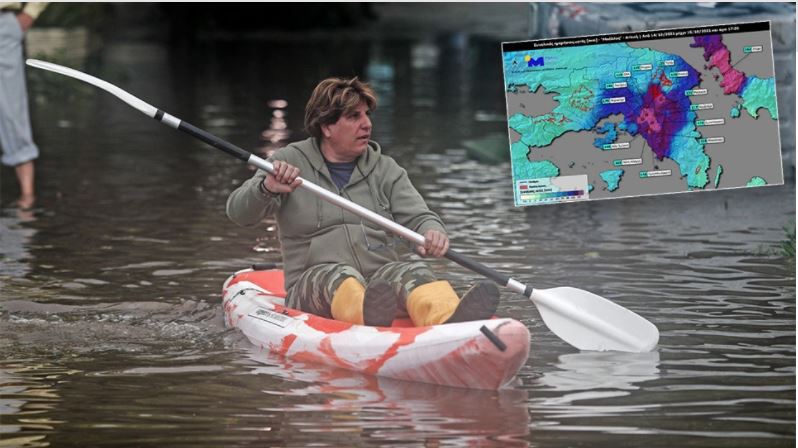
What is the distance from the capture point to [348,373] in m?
7.38

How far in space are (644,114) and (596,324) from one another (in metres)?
1.04

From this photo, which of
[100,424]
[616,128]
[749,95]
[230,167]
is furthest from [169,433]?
[230,167]

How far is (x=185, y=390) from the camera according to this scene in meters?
7.07

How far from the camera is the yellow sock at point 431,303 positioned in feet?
23.8

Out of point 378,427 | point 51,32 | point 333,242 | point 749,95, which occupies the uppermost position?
point 51,32

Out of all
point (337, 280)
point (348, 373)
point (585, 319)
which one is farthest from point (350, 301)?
point (585, 319)

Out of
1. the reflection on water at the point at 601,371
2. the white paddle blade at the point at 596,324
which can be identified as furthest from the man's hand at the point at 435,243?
the reflection on water at the point at 601,371

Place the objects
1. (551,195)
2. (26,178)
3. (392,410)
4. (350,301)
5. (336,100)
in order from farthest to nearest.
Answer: (26,178), (551,195), (336,100), (350,301), (392,410)

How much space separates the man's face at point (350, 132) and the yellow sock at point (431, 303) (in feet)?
2.43

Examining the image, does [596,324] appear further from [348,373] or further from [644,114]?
[348,373]

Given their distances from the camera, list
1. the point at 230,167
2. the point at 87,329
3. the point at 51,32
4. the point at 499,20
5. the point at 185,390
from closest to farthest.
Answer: the point at 185,390, the point at 87,329, the point at 230,167, the point at 51,32, the point at 499,20

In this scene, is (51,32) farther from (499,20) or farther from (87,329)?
(499,20)

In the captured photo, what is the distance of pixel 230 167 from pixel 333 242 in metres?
7.45

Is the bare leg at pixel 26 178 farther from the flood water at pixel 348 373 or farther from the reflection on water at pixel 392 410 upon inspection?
the reflection on water at pixel 392 410
